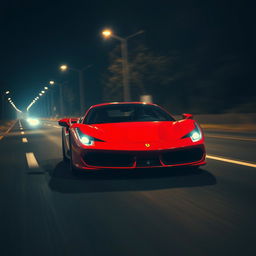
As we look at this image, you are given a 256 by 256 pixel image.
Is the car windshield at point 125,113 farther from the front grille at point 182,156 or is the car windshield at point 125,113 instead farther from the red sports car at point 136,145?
the front grille at point 182,156

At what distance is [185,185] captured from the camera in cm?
547

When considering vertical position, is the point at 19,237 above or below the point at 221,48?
below

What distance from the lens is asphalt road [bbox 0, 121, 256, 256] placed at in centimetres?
316

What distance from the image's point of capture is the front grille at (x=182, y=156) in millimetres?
5652

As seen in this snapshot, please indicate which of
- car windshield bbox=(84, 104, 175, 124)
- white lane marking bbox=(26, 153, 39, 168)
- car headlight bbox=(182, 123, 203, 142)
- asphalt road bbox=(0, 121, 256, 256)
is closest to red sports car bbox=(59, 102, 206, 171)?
car headlight bbox=(182, 123, 203, 142)

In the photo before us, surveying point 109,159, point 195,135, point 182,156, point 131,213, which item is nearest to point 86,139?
point 109,159

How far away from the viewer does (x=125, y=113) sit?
796cm

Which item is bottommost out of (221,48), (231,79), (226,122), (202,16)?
(226,122)

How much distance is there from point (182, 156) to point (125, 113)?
243cm

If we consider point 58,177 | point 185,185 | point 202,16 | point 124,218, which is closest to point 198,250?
point 124,218

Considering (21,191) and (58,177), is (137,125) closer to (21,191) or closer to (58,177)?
(58,177)

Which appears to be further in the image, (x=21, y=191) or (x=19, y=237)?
(x=21, y=191)

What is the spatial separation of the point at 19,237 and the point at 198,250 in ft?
4.87

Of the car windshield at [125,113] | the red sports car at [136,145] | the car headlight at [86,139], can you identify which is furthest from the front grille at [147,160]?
the car windshield at [125,113]
